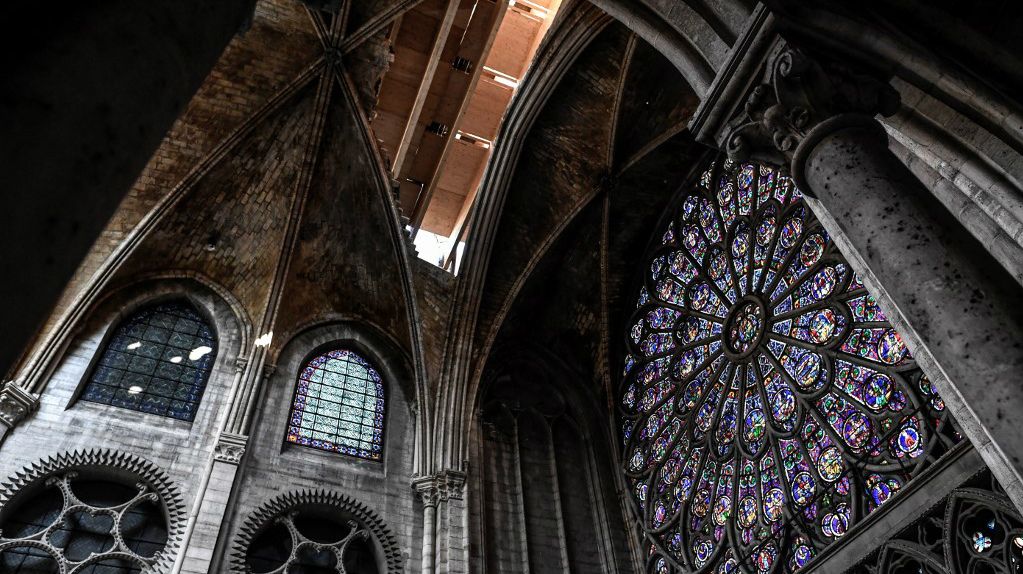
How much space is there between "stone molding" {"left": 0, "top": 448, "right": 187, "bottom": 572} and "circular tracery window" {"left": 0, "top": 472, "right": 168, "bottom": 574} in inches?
2.7

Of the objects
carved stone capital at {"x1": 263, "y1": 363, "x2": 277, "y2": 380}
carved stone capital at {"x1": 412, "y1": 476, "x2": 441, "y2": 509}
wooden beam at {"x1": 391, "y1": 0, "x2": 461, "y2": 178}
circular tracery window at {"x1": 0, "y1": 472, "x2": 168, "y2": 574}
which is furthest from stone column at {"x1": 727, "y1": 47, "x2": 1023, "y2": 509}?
wooden beam at {"x1": 391, "y1": 0, "x2": 461, "y2": 178}

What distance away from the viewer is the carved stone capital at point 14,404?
769cm

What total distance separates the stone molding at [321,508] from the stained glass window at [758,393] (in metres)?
3.16

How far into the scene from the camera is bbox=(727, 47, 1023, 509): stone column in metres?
2.80

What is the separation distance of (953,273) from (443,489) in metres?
6.98

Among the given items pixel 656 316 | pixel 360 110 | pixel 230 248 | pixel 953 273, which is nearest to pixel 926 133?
pixel 953 273

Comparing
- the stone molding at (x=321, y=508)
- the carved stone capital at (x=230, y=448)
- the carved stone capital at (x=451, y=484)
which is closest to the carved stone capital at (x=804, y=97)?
the carved stone capital at (x=451, y=484)

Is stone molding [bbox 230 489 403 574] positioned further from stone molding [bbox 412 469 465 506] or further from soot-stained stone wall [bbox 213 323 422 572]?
stone molding [bbox 412 469 465 506]

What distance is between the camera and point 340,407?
10047 mm

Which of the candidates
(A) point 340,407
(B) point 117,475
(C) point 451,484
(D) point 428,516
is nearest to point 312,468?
(A) point 340,407

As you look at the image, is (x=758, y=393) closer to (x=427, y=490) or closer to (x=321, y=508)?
(x=427, y=490)

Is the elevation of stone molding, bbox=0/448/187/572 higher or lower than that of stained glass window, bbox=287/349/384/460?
lower

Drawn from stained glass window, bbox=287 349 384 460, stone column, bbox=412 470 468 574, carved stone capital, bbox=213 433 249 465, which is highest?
stained glass window, bbox=287 349 384 460

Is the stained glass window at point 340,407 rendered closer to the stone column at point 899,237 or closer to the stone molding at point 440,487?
the stone molding at point 440,487
